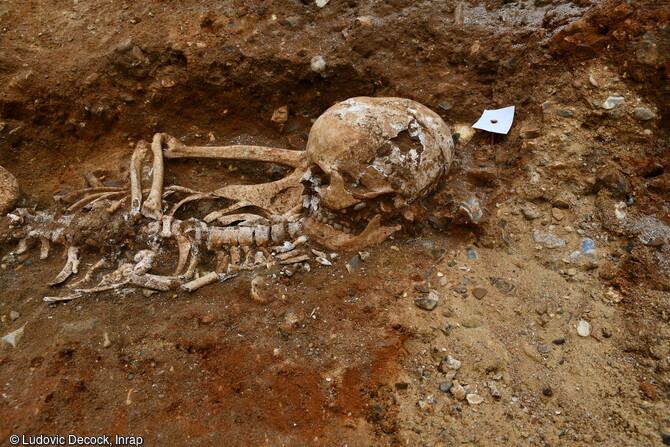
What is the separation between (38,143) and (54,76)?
0.65 meters

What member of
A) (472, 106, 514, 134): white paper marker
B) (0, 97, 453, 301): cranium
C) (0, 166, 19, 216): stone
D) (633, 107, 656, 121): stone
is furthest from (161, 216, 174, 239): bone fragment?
(633, 107, 656, 121): stone

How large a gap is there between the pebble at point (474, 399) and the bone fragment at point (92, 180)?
11.4 feet

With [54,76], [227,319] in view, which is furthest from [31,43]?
[227,319]

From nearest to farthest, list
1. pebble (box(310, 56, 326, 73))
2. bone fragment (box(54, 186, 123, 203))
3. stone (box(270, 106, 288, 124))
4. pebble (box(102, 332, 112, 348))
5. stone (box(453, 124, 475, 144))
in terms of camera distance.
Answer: pebble (box(102, 332, 112, 348)) < bone fragment (box(54, 186, 123, 203)) < stone (box(453, 124, 475, 144)) < pebble (box(310, 56, 326, 73)) < stone (box(270, 106, 288, 124))

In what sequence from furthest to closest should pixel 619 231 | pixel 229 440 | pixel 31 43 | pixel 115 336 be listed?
1. pixel 31 43
2. pixel 619 231
3. pixel 115 336
4. pixel 229 440

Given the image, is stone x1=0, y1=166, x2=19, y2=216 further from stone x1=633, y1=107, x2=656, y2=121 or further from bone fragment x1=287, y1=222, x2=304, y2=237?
stone x1=633, y1=107, x2=656, y2=121

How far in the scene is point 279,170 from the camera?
163 inches

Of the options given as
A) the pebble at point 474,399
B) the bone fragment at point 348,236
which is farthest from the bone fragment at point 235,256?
the pebble at point 474,399

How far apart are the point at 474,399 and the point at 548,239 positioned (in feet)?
4.46

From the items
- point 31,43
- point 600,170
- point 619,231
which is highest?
point 31,43

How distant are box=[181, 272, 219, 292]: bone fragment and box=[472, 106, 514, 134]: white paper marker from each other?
250 centimetres

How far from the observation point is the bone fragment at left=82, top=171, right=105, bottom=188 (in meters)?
4.06

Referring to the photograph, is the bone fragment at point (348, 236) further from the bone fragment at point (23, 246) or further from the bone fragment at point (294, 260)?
the bone fragment at point (23, 246)

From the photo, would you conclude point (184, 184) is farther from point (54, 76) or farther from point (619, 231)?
point (619, 231)
